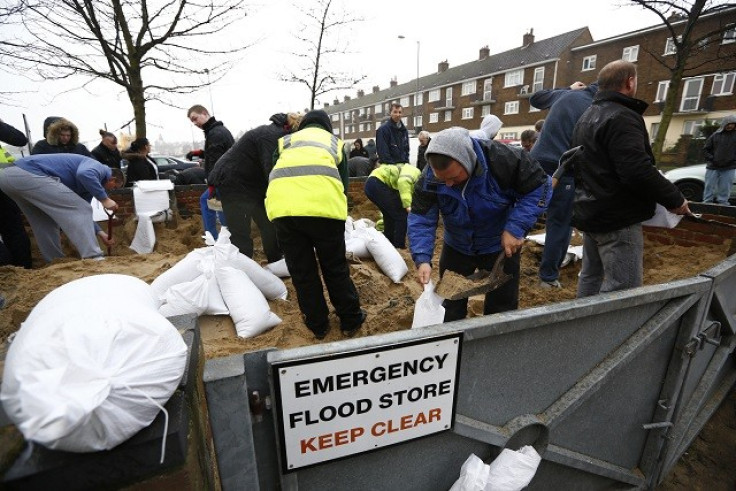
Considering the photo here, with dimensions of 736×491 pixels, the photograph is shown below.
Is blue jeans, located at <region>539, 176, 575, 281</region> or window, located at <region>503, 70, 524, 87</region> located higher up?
window, located at <region>503, 70, 524, 87</region>

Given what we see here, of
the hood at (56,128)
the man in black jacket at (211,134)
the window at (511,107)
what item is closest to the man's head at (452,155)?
the man in black jacket at (211,134)

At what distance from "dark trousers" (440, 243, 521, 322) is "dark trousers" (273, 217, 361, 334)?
26.9 inches

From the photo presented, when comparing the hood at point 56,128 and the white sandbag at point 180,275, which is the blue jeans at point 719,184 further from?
the hood at point 56,128

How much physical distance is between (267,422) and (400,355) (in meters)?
0.39

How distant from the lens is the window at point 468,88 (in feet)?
113

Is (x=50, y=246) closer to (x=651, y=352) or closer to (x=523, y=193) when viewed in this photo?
(x=523, y=193)

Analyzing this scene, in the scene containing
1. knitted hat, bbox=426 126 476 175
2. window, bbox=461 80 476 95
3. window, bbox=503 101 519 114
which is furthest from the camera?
window, bbox=461 80 476 95

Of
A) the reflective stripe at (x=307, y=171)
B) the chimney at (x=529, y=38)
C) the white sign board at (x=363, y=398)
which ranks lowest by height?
the white sign board at (x=363, y=398)

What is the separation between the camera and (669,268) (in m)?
3.83

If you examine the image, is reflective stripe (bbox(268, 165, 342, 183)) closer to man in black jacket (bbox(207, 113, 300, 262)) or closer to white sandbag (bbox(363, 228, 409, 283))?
man in black jacket (bbox(207, 113, 300, 262))

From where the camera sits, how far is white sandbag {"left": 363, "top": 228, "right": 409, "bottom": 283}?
3.73 meters

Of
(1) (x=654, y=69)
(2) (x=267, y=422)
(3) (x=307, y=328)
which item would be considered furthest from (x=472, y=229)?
(1) (x=654, y=69)

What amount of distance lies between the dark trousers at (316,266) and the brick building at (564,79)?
11.4 m

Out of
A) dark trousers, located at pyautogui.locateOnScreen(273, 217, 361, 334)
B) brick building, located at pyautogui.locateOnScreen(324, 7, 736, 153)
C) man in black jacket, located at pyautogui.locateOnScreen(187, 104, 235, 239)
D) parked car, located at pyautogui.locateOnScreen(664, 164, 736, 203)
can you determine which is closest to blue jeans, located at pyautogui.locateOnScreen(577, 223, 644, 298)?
dark trousers, located at pyautogui.locateOnScreen(273, 217, 361, 334)
